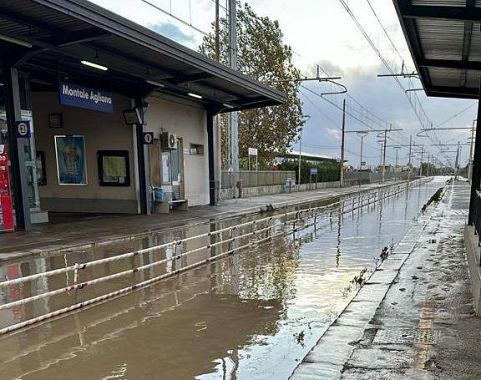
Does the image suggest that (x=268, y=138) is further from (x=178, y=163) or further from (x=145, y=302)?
(x=145, y=302)

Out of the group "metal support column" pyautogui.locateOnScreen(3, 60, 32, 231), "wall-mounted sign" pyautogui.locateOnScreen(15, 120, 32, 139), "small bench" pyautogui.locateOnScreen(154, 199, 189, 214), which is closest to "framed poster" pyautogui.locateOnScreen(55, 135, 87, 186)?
"small bench" pyautogui.locateOnScreen(154, 199, 189, 214)

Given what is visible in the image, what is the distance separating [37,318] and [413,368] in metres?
4.34

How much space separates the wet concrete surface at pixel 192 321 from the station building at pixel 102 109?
17.7ft

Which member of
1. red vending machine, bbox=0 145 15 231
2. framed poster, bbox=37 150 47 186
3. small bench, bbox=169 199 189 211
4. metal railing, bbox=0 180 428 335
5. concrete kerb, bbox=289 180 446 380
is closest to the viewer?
concrete kerb, bbox=289 180 446 380

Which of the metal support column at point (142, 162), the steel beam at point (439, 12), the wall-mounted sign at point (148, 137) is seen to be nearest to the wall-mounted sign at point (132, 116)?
the metal support column at point (142, 162)

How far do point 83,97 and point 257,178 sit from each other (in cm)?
2053

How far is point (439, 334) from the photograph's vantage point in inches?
186

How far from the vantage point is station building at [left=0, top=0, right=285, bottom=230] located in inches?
446

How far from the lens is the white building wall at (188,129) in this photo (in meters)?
18.6

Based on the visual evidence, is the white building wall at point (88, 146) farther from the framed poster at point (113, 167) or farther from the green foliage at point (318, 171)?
the green foliage at point (318, 171)

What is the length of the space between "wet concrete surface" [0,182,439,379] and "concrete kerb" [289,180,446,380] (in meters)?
0.09

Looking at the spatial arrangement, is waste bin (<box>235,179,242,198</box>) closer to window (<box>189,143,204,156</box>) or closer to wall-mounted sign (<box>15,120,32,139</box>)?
window (<box>189,143,204,156</box>)

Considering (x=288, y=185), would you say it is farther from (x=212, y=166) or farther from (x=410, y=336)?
(x=410, y=336)

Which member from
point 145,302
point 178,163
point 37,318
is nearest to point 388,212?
point 178,163
